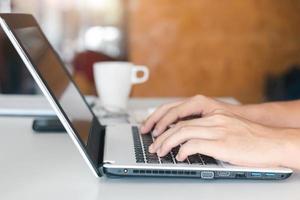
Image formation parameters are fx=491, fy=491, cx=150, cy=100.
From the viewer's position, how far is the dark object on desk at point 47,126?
3.42 feet

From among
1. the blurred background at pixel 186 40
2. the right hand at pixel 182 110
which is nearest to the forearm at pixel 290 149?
the right hand at pixel 182 110

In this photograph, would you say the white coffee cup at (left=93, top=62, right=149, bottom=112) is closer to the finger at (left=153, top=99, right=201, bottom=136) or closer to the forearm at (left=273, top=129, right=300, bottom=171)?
the finger at (left=153, top=99, right=201, bottom=136)

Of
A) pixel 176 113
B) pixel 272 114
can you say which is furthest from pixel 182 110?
pixel 272 114

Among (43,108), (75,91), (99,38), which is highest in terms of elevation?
(75,91)

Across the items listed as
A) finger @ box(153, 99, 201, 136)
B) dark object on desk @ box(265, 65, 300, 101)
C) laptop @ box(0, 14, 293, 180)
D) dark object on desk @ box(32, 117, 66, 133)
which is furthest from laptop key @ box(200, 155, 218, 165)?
dark object on desk @ box(265, 65, 300, 101)

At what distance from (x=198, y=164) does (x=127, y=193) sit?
127 mm

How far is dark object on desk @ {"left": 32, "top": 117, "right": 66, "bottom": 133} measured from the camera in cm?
104

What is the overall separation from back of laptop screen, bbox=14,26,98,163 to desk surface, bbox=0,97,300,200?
0.20 feet

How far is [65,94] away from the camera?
2.95 feet

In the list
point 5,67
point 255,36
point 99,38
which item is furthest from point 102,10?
point 255,36

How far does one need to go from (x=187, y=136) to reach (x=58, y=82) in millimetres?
271

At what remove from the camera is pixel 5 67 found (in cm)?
324

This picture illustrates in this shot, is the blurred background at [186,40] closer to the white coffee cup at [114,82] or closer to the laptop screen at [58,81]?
the white coffee cup at [114,82]

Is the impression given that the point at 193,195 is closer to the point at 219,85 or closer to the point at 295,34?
the point at 219,85
